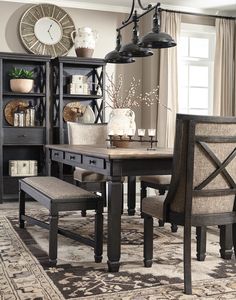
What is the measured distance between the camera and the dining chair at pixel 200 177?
2.50 metres

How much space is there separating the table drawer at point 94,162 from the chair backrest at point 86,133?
1637 mm

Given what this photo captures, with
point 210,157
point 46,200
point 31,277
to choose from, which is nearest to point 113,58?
point 46,200

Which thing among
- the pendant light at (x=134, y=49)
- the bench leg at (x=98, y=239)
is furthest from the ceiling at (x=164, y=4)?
the bench leg at (x=98, y=239)

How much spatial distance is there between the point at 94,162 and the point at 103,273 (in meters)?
0.73

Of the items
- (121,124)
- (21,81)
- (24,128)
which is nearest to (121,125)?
(121,124)

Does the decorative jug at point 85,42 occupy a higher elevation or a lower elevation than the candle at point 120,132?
higher

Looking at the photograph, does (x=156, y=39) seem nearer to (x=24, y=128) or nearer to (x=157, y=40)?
(x=157, y=40)

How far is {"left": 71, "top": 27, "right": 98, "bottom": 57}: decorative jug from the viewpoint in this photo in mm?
5969

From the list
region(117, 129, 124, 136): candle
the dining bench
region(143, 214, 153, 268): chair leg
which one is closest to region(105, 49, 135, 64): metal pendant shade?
region(117, 129, 124, 136): candle

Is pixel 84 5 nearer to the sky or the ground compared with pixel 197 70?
nearer to the sky

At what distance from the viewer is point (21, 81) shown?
18.8 ft

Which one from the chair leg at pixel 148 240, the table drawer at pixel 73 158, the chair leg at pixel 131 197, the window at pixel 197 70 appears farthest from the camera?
the window at pixel 197 70

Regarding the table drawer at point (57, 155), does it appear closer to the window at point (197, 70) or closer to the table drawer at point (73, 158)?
the table drawer at point (73, 158)

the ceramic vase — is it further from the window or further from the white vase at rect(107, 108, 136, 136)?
the window
